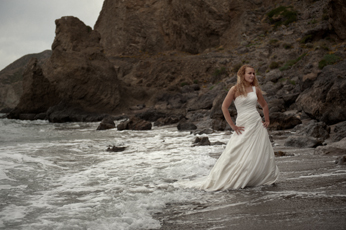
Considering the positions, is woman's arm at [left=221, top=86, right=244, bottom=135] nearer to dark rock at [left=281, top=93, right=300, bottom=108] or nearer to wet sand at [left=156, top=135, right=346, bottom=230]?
wet sand at [left=156, top=135, right=346, bottom=230]

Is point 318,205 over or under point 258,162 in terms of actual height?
Result: under

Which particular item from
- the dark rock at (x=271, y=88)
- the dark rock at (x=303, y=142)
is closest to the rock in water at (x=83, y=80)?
the dark rock at (x=271, y=88)

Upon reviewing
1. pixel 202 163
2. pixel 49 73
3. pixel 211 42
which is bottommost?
pixel 202 163

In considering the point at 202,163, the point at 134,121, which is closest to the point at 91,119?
the point at 134,121

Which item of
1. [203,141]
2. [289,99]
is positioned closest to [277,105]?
[289,99]

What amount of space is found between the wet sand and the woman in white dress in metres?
0.15

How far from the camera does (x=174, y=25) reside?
153 feet

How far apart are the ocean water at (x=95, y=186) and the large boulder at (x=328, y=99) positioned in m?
3.91

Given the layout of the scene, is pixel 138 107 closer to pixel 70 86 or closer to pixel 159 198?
pixel 70 86

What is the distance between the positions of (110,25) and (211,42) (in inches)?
686

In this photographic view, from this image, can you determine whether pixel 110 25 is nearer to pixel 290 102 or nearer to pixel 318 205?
pixel 290 102

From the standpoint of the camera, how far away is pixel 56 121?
26.2 m

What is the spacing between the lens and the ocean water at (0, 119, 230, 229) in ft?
12.2

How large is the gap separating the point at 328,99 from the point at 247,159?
7.17 m
